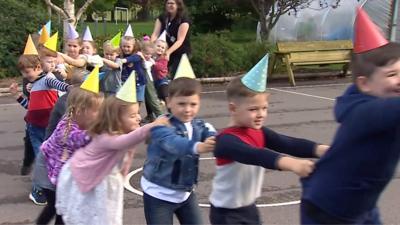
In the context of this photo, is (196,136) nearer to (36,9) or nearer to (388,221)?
(388,221)

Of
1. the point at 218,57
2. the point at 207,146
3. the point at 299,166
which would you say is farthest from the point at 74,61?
the point at 218,57

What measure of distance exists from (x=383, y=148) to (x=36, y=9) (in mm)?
15830

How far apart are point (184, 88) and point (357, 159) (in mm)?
1207

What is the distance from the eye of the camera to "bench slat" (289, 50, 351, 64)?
16297 mm

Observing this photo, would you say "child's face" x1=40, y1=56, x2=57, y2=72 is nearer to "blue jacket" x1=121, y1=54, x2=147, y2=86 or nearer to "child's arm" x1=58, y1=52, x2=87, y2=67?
"child's arm" x1=58, y1=52, x2=87, y2=67

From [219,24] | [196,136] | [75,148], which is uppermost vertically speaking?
[196,136]

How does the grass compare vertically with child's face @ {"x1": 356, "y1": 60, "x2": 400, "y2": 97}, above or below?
below

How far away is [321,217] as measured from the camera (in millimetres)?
2770

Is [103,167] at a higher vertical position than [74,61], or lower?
higher

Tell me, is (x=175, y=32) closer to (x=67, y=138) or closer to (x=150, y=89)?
(x=150, y=89)

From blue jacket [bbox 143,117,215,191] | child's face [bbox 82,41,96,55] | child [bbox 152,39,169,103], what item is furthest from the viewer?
child [bbox 152,39,169,103]

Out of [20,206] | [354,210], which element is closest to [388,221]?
[354,210]

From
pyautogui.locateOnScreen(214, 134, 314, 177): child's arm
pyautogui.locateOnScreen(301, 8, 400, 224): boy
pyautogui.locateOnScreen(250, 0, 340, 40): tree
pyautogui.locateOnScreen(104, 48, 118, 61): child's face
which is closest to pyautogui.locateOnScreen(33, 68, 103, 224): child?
pyautogui.locateOnScreen(214, 134, 314, 177): child's arm

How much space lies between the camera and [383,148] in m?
2.58
